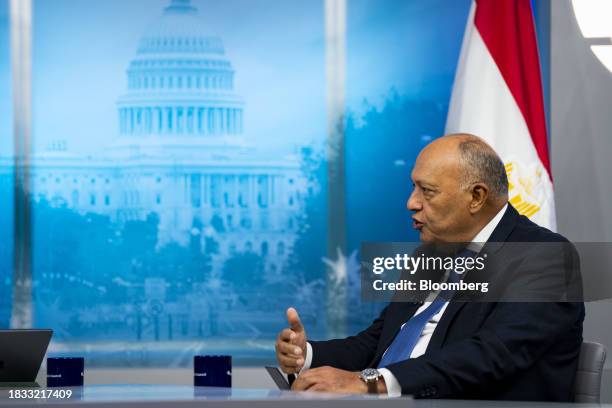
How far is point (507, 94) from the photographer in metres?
3.65

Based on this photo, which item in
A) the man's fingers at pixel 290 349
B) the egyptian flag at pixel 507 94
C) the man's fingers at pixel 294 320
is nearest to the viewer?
the man's fingers at pixel 294 320

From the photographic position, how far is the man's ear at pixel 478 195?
2.26 meters

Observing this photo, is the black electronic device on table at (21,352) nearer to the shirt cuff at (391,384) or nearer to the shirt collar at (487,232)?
the shirt cuff at (391,384)

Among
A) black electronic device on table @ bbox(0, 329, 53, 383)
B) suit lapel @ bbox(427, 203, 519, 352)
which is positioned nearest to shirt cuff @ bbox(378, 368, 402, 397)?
suit lapel @ bbox(427, 203, 519, 352)

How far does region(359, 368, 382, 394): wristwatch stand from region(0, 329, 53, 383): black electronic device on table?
2.31ft

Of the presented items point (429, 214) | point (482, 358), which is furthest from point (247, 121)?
point (482, 358)

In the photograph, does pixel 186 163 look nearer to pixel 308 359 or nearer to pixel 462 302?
pixel 308 359

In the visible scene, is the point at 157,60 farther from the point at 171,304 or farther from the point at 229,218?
the point at 171,304

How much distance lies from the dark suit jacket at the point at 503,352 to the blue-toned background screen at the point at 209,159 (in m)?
2.06

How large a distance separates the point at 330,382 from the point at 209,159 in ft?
8.29

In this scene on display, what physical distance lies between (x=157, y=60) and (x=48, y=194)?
824mm

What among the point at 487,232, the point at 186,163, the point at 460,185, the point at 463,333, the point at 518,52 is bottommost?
the point at 463,333

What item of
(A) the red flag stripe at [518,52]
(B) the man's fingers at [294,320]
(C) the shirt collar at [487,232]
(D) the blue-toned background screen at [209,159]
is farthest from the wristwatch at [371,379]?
(D) the blue-toned background screen at [209,159]

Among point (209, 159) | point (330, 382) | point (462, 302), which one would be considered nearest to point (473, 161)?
point (462, 302)
